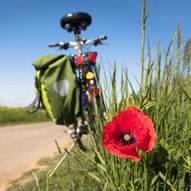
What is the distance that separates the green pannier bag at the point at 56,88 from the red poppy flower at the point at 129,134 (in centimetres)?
230

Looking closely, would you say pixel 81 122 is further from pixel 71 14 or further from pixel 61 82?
pixel 71 14

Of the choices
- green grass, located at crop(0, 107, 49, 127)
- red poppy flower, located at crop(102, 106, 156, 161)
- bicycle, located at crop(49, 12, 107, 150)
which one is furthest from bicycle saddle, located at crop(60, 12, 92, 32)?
green grass, located at crop(0, 107, 49, 127)


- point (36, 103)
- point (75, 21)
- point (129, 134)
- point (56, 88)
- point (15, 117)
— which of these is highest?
point (75, 21)

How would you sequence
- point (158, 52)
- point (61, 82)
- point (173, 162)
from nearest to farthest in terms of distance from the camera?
point (173, 162), point (158, 52), point (61, 82)

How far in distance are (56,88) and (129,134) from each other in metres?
2.36

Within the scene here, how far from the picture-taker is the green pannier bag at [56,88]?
349 cm

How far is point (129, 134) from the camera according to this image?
1194 millimetres

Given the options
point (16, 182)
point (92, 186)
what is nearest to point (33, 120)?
point (16, 182)

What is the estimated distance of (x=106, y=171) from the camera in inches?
61.6

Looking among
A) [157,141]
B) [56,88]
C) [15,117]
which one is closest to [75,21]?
[56,88]

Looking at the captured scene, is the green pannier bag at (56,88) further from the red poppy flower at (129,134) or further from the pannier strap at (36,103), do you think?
the red poppy flower at (129,134)

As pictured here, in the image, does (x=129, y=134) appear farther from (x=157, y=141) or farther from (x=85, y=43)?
(x=85, y=43)

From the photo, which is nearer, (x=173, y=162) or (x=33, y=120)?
(x=173, y=162)

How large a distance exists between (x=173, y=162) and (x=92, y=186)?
44cm
